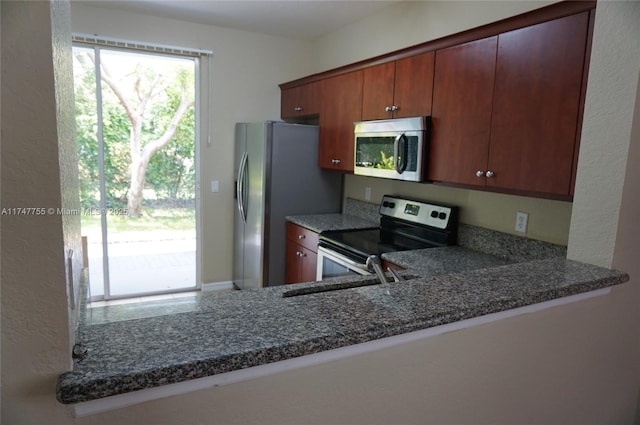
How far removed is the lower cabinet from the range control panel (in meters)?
0.62

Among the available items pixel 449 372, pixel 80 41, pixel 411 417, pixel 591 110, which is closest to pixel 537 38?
pixel 591 110

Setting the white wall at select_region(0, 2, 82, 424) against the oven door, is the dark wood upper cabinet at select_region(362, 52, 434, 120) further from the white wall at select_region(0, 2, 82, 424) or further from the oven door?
the white wall at select_region(0, 2, 82, 424)

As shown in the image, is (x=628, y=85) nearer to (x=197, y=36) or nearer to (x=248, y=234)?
(x=248, y=234)

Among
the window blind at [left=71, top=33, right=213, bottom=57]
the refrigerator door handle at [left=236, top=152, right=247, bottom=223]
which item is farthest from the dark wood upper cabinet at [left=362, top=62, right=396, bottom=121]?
the window blind at [left=71, top=33, right=213, bottom=57]

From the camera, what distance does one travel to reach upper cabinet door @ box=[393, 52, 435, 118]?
7.88 feet

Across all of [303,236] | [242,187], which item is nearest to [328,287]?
[303,236]

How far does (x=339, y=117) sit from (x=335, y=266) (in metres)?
1.23

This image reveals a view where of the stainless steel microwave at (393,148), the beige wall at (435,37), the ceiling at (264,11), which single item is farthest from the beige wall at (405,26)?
the stainless steel microwave at (393,148)

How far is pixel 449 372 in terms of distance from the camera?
1104 millimetres

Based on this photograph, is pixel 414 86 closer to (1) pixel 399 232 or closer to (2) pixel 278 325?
(1) pixel 399 232

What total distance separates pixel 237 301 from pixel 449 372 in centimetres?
61

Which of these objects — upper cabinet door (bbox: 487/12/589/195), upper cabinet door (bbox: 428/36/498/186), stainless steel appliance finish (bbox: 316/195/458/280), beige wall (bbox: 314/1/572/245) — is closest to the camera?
upper cabinet door (bbox: 487/12/589/195)

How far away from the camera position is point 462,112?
2.18 meters

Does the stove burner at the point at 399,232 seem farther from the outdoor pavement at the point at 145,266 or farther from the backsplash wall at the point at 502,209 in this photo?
the outdoor pavement at the point at 145,266
